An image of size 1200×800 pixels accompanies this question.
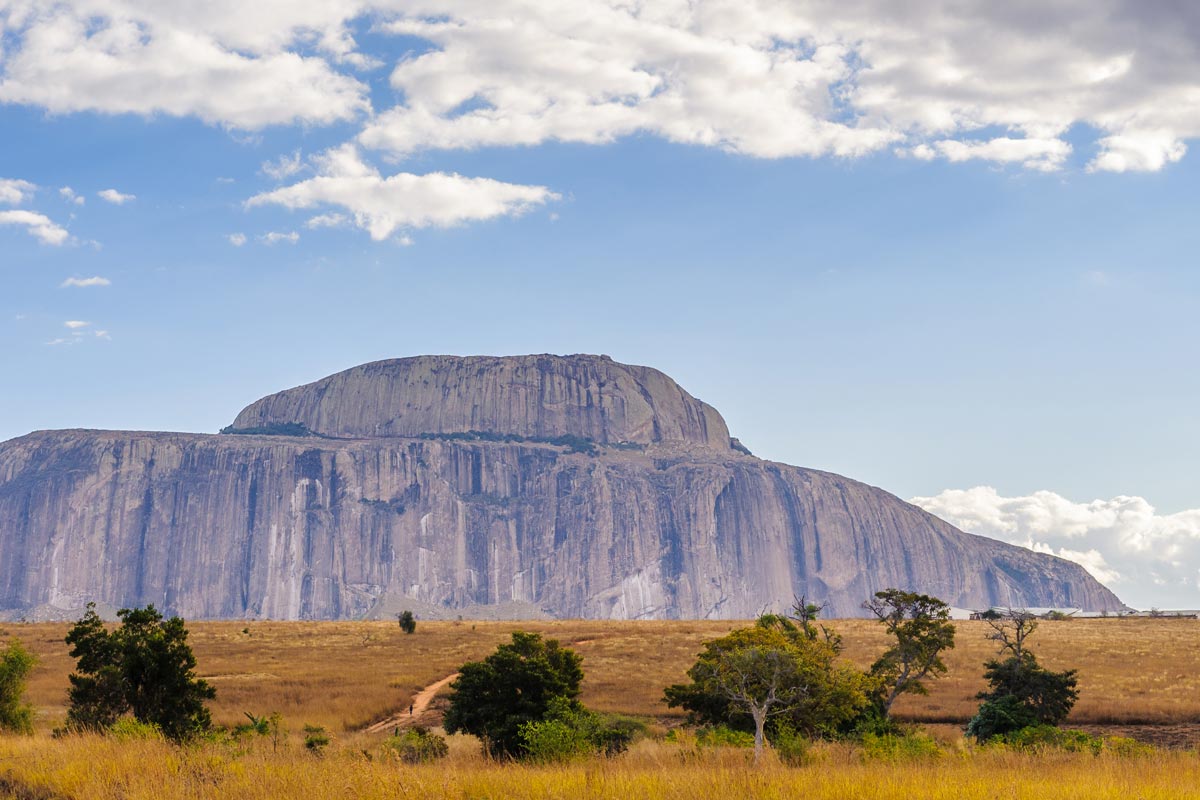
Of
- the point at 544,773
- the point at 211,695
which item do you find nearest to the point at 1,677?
the point at 211,695

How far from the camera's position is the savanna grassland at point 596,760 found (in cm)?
1104

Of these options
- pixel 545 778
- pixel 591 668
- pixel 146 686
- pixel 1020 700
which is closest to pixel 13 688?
pixel 146 686

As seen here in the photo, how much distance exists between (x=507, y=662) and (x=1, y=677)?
15284 mm

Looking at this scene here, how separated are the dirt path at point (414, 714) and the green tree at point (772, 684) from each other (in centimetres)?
1101

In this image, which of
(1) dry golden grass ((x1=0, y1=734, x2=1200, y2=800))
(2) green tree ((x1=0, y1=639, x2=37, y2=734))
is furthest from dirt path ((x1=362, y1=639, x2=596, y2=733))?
(1) dry golden grass ((x1=0, y1=734, x2=1200, y2=800))

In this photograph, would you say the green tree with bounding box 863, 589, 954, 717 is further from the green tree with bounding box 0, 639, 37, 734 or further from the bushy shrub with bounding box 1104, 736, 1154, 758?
the green tree with bounding box 0, 639, 37, 734

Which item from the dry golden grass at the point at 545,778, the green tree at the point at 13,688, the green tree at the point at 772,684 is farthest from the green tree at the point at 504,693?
the dry golden grass at the point at 545,778

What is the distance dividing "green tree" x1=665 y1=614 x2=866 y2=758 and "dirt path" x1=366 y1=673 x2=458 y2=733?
1101 cm

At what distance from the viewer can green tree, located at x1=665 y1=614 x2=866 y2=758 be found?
2989 cm

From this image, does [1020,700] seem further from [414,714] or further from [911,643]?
[414,714]

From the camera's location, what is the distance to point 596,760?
14047 mm

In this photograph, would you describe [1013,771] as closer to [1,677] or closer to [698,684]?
[698,684]

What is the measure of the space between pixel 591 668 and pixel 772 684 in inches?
1608

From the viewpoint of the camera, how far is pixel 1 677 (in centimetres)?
3206
